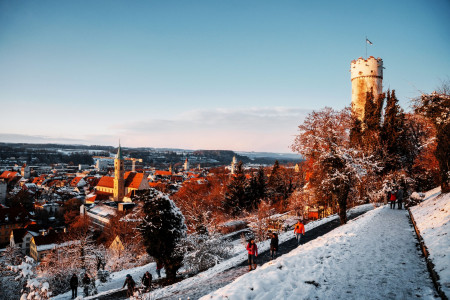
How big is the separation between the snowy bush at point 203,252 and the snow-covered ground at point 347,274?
6.83 meters

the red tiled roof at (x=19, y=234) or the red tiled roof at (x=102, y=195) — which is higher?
the red tiled roof at (x=102, y=195)

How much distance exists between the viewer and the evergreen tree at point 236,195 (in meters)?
37.8

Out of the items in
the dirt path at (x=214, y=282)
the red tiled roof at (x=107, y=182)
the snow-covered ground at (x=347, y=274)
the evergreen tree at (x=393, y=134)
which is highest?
the evergreen tree at (x=393, y=134)

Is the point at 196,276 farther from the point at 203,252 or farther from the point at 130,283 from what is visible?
the point at 130,283

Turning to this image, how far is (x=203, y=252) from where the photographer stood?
557 inches

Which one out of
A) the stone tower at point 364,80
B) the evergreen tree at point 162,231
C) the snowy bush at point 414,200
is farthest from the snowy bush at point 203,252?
the stone tower at point 364,80

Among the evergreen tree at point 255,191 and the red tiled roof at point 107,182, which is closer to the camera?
the evergreen tree at point 255,191

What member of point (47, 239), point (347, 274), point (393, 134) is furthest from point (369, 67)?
point (47, 239)

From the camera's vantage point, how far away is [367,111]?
24.4 m

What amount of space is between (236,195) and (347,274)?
1252 inches

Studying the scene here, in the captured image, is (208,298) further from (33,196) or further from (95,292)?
(33,196)

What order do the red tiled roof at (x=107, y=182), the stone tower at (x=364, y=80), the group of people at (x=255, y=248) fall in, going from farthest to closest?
the red tiled roof at (x=107, y=182), the stone tower at (x=364, y=80), the group of people at (x=255, y=248)

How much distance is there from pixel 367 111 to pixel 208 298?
23680mm

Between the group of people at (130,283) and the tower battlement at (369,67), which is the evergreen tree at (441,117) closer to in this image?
the group of people at (130,283)
